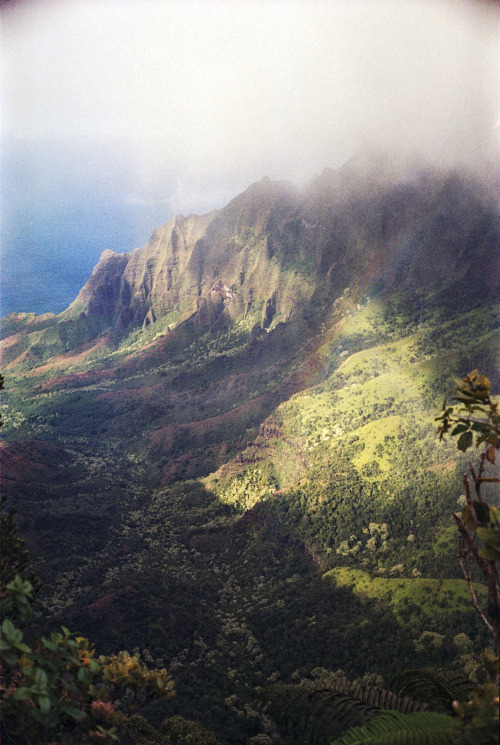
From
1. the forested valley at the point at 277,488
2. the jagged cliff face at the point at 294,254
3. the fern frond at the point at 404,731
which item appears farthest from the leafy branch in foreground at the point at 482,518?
the jagged cliff face at the point at 294,254

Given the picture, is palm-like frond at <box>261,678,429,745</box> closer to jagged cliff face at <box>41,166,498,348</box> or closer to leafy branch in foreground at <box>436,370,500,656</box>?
leafy branch in foreground at <box>436,370,500,656</box>

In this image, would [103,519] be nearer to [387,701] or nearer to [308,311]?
[387,701]

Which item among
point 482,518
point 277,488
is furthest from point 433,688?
point 277,488

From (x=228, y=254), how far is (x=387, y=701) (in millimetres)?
91368

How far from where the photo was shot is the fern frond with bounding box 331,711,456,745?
3.11m

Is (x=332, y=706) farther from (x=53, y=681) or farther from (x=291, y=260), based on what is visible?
(x=291, y=260)

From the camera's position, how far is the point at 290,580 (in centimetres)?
2830

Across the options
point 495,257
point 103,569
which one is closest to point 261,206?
point 495,257

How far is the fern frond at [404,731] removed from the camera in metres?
3.11

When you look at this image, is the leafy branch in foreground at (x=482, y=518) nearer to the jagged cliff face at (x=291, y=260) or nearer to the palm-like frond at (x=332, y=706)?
the palm-like frond at (x=332, y=706)

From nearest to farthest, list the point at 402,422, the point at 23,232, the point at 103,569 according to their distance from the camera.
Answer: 1. the point at 103,569
2. the point at 402,422
3. the point at 23,232

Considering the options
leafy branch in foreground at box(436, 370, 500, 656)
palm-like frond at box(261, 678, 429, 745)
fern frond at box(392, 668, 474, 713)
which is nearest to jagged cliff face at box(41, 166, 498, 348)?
fern frond at box(392, 668, 474, 713)

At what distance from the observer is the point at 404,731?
3215 millimetres

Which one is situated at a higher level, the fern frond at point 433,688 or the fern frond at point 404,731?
the fern frond at point 404,731
